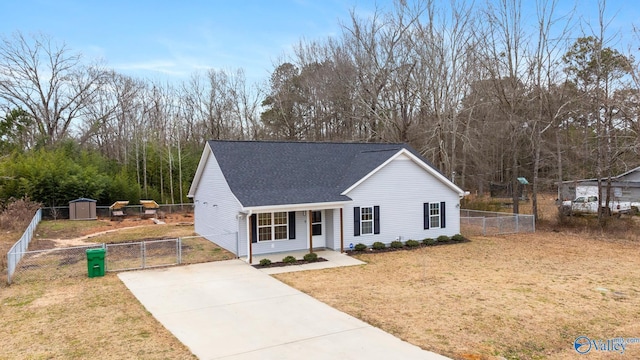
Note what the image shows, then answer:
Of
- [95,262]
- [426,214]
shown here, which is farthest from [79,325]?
[426,214]

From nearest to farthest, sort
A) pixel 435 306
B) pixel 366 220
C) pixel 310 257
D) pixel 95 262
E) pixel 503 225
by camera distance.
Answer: pixel 435 306 → pixel 95 262 → pixel 310 257 → pixel 366 220 → pixel 503 225

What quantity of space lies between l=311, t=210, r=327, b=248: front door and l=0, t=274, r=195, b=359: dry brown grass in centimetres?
806

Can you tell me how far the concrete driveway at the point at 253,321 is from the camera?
7914mm

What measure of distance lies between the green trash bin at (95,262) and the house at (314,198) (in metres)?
3.85

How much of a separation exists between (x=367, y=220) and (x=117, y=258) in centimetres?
1044

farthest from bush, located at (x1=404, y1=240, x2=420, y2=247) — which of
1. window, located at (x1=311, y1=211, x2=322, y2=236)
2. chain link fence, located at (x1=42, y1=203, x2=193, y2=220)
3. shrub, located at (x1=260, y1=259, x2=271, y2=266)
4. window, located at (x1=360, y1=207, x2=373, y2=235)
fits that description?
chain link fence, located at (x1=42, y1=203, x2=193, y2=220)

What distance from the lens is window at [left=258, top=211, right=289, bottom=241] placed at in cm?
1697

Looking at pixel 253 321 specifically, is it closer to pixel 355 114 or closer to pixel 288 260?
pixel 288 260

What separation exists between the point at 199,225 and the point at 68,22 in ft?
48.0

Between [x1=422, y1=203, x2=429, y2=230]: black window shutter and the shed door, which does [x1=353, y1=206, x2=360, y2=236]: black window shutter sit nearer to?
[x1=422, y1=203, x2=429, y2=230]: black window shutter

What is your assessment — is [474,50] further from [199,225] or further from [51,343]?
[51,343]

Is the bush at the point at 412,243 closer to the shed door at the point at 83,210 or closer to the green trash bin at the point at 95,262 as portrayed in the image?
the green trash bin at the point at 95,262

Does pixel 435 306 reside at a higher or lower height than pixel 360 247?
lower

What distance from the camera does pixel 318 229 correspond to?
725 inches
